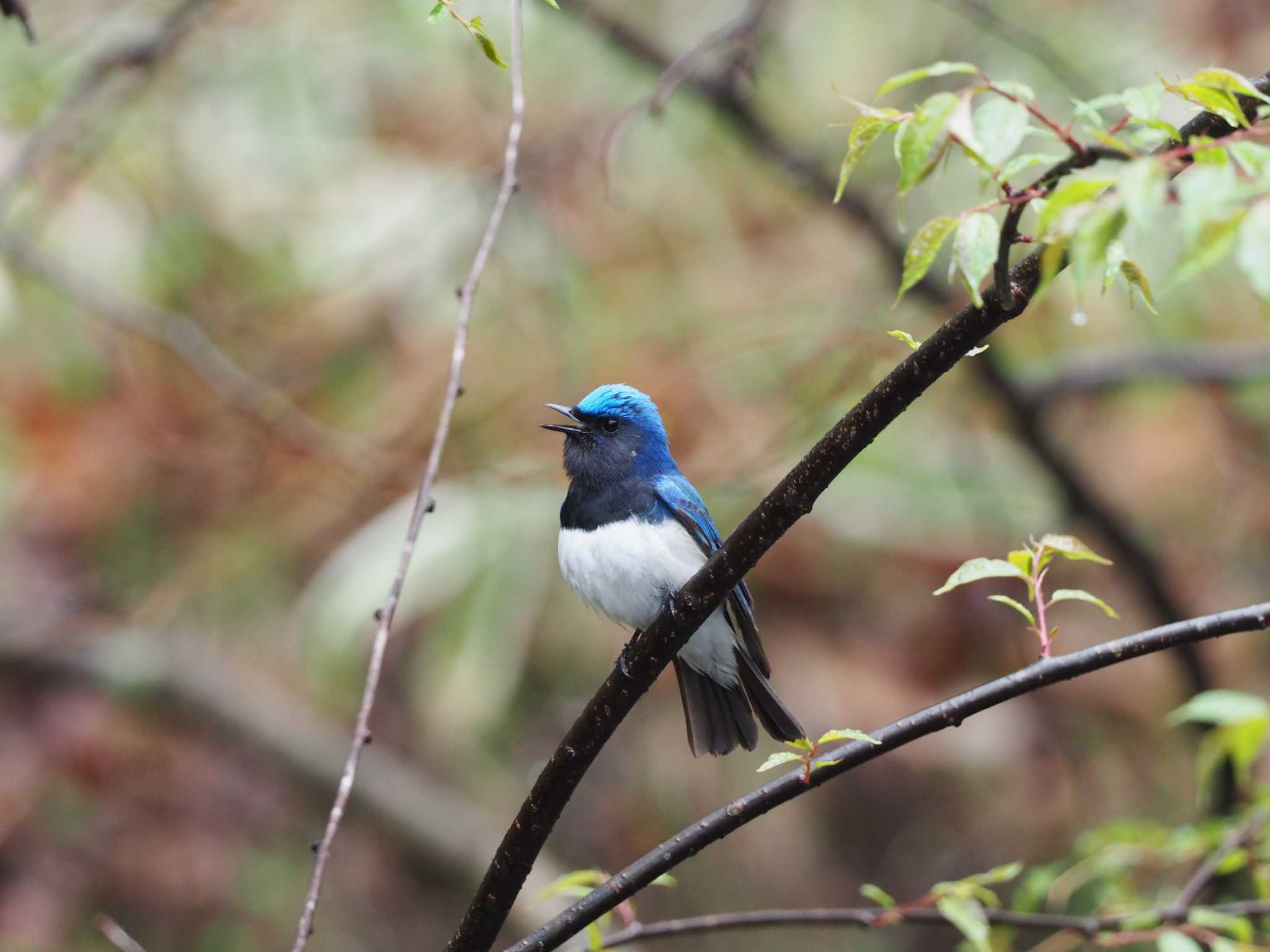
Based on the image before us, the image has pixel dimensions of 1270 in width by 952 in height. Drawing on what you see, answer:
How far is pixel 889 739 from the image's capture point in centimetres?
167

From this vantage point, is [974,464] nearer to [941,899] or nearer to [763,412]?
[763,412]

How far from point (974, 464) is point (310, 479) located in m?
3.00

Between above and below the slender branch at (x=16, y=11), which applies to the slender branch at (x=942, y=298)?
above

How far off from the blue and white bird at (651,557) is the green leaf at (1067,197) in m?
1.93

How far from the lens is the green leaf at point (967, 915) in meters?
2.02

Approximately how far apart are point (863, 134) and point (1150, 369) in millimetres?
3676

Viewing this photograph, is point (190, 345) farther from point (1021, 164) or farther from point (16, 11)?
point (1021, 164)

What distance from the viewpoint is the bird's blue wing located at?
306cm

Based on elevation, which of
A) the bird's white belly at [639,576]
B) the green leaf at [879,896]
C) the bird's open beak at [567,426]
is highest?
the bird's open beak at [567,426]

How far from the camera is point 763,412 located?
5.18 m

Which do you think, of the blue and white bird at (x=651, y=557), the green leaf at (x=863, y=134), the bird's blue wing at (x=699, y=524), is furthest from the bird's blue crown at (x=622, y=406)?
the green leaf at (x=863, y=134)

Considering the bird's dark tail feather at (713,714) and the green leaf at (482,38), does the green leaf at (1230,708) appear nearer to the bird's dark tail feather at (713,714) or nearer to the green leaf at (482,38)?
the bird's dark tail feather at (713,714)

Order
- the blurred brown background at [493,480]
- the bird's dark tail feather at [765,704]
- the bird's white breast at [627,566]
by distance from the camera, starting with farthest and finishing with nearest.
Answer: the blurred brown background at [493,480]
the bird's white breast at [627,566]
the bird's dark tail feather at [765,704]

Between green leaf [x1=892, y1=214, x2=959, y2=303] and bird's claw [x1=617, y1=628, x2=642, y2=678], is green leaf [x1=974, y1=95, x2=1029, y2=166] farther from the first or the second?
bird's claw [x1=617, y1=628, x2=642, y2=678]
